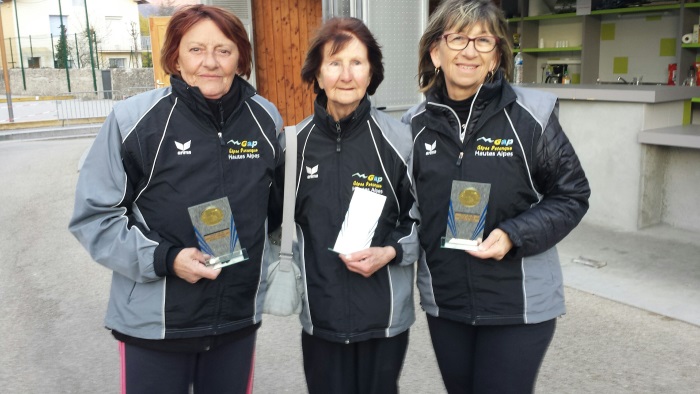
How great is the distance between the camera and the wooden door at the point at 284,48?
8852mm

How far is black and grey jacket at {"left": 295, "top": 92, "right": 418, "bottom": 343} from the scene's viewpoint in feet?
Result: 7.71

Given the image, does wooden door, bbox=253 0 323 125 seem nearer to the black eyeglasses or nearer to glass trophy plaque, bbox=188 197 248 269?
the black eyeglasses

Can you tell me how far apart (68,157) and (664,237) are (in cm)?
1210

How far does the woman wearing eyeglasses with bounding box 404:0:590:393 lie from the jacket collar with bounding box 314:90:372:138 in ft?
0.73

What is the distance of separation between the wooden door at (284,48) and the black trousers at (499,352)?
6.73 meters

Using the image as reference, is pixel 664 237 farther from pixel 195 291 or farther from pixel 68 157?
pixel 68 157

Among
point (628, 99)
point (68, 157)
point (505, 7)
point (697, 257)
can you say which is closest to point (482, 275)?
point (697, 257)

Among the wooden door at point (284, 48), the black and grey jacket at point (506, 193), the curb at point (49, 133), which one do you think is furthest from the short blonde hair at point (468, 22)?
the curb at point (49, 133)

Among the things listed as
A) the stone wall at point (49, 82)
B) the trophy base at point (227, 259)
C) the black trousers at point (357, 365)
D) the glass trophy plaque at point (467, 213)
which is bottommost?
the black trousers at point (357, 365)

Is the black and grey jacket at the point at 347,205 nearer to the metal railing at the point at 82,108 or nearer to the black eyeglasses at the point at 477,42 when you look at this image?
the black eyeglasses at the point at 477,42

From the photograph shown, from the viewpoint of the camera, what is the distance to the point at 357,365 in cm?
251

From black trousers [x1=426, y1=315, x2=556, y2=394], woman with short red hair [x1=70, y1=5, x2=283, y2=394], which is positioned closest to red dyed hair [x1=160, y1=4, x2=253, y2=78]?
woman with short red hair [x1=70, y1=5, x2=283, y2=394]

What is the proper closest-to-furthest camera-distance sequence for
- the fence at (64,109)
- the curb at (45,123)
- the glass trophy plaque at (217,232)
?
the glass trophy plaque at (217,232) < the curb at (45,123) < the fence at (64,109)

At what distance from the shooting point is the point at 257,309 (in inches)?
95.2
